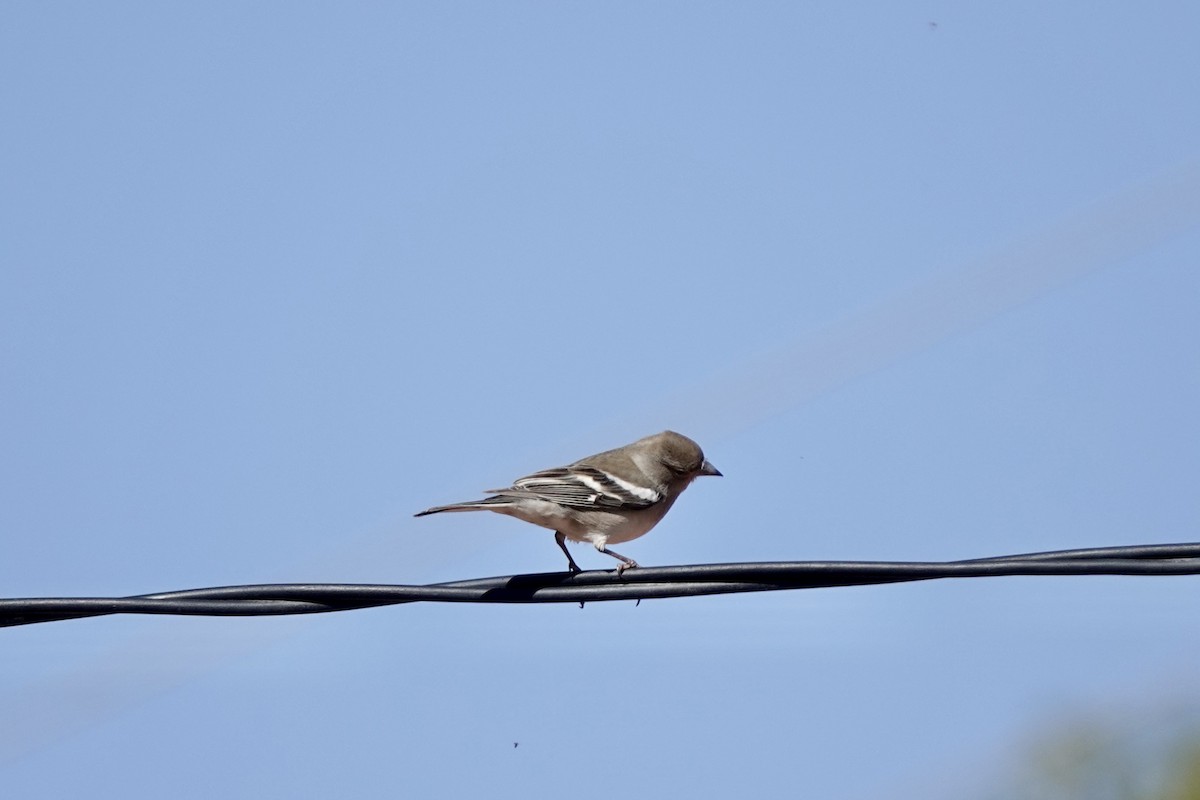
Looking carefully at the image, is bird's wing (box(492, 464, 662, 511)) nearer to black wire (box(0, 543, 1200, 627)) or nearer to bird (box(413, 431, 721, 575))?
bird (box(413, 431, 721, 575))

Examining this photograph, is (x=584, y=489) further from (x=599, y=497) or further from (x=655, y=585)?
(x=655, y=585)

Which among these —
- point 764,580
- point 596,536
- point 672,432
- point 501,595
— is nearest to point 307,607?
point 501,595

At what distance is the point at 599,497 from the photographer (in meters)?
8.36

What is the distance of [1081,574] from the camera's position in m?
4.78

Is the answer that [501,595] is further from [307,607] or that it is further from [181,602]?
[181,602]

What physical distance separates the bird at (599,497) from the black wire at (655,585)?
6.84 feet

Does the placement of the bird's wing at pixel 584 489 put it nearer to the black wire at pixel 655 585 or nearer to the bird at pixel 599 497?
the bird at pixel 599 497

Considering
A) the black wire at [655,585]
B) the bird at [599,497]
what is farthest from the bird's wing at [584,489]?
the black wire at [655,585]


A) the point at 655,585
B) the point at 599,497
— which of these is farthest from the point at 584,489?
the point at 655,585

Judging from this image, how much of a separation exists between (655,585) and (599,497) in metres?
3.06

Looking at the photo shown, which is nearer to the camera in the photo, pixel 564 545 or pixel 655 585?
pixel 655 585

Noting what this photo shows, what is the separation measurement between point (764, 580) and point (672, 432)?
189 inches

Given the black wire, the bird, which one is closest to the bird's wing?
the bird

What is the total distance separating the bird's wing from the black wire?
276cm
